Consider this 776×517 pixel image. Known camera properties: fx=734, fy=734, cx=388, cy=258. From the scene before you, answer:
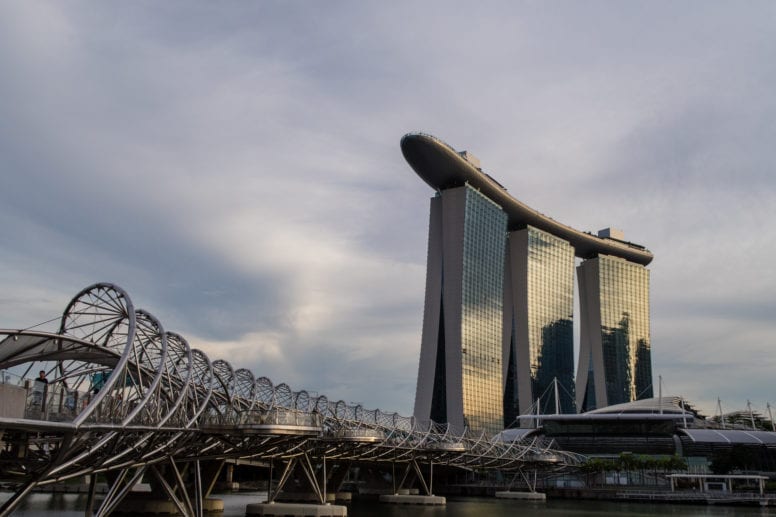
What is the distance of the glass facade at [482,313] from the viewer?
149 meters

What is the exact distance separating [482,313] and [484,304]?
2439mm

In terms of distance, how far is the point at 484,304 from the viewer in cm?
15750

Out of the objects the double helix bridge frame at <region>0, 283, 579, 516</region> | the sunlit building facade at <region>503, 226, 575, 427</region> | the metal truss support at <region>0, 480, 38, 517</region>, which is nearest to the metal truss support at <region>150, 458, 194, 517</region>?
the double helix bridge frame at <region>0, 283, 579, 516</region>

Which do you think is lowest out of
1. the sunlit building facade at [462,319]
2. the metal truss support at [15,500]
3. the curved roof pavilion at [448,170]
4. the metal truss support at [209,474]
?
the metal truss support at [15,500]

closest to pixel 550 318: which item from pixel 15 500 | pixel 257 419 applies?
pixel 257 419

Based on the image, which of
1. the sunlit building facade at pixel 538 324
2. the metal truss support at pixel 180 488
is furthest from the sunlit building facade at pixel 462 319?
the metal truss support at pixel 180 488

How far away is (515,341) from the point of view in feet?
594

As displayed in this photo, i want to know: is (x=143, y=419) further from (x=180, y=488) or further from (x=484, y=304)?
(x=484, y=304)

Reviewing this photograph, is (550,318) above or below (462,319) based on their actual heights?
above

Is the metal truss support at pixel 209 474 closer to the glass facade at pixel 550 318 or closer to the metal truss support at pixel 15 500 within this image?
the metal truss support at pixel 15 500

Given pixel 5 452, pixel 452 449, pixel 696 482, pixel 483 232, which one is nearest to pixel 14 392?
pixel 5 452

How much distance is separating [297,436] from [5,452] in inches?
948

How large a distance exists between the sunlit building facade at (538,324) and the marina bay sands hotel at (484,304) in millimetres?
251

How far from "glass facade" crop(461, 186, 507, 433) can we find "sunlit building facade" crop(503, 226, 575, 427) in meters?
14.9
